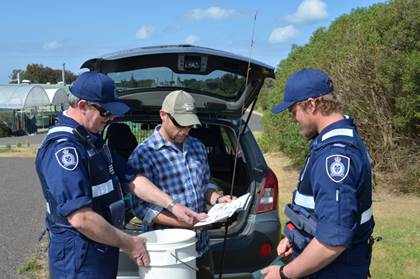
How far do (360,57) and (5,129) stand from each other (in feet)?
97.2

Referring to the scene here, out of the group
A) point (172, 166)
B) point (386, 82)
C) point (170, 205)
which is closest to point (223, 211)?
point (170, 205)

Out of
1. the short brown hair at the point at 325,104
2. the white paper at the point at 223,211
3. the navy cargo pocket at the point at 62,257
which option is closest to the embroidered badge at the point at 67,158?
the navy cargo pocket at the point at 62,257

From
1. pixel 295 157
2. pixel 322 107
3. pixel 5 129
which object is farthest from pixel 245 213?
pixel 5 129

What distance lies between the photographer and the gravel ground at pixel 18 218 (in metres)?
5.88

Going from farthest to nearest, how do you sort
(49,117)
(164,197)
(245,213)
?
(49,117), (245,213), (164,197)

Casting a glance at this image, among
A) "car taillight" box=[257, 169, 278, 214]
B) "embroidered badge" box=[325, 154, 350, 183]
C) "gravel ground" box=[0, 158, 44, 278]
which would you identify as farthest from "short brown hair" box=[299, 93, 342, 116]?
"gravel ground" box=[0, 158, 44, 278]

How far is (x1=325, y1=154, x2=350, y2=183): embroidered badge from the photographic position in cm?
215

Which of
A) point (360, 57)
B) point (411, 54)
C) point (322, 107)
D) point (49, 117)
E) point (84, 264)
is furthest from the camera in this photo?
point (49, 117)

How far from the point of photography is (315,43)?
40.5 feet

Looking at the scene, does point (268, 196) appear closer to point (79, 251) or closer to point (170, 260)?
point (170, 260)

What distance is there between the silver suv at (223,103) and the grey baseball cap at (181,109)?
2.02 feet

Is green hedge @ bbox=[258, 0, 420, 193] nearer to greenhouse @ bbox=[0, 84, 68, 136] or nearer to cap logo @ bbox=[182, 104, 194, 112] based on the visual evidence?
cap logo @ bbox=[182, 104, 194, 112]

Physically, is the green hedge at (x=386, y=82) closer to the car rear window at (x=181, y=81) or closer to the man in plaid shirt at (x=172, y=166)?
the car rear window at (x=181, y=81)

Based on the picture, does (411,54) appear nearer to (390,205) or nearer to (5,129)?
(390,205)
